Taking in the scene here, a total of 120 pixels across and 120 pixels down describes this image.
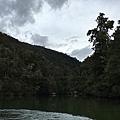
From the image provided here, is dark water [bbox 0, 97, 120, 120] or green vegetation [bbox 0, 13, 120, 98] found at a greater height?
green vegetation [bbox 0, 13, 120, 98]

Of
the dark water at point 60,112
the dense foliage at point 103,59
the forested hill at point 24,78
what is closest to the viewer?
the dark water at point 60,112

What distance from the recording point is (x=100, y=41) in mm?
67188

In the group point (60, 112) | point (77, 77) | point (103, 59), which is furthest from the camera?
point (77, 77)

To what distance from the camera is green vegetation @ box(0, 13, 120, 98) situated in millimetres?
59094

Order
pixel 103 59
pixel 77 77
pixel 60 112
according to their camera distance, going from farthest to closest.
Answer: pixel 77 77 < pixel 103 59 < pixel 60 112

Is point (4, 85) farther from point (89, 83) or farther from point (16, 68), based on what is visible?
point (89, 83)

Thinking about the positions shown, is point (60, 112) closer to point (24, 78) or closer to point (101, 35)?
point (101, 35)

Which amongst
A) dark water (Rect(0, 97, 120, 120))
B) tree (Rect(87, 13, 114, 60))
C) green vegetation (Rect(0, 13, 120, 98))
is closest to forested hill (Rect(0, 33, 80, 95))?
green vegetation (Rect(0, 13, 120, 98))

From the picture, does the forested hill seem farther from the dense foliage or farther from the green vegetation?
the dense foliage

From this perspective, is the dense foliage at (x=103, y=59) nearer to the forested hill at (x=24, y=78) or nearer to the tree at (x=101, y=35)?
the tree at (x=101, y=35)

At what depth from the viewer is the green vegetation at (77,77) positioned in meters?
59.1

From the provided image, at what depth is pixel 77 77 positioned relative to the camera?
120438 millimetres

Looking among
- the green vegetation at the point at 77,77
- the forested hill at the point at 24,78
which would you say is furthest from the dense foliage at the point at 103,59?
the forested hill at the point at 24,78

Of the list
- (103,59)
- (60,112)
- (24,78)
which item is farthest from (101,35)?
(24,78)
